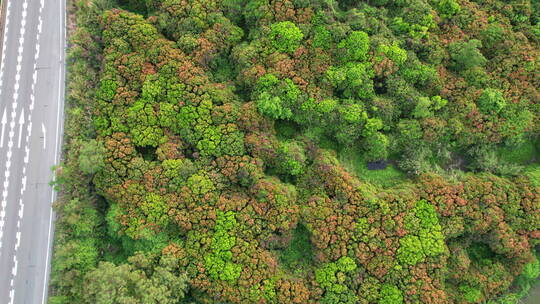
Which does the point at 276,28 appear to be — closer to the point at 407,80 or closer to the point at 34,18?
the point at 407,80

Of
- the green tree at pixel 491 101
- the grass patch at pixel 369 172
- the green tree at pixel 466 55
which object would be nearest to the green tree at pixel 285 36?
the grass patch at pixel 369 172

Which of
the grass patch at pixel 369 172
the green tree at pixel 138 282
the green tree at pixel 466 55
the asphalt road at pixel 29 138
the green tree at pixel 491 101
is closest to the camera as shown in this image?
the green tree at pixel 138 282

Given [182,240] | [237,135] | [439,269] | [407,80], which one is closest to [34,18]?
[237,135]

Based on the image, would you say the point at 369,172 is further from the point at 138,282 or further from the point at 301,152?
the point at 138,282

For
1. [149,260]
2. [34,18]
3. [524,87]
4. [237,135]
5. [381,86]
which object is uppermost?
[524,87]

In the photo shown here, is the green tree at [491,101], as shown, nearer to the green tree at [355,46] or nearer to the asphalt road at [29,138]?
the green tree at [355,46]

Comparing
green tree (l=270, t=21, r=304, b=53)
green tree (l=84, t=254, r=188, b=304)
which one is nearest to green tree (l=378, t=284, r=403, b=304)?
green tree (l=84, t=254, r=188, b=304)
